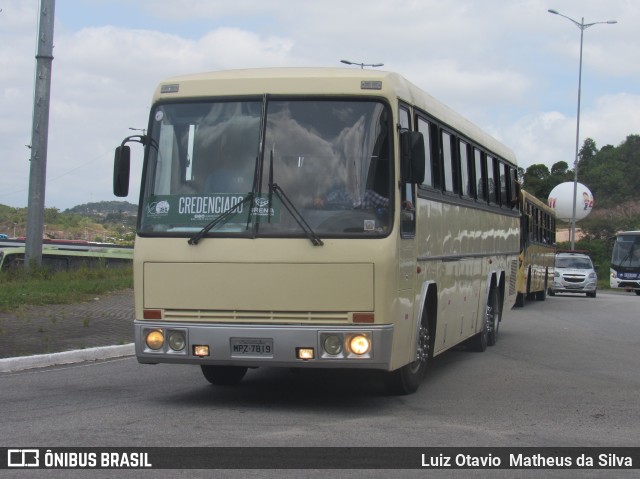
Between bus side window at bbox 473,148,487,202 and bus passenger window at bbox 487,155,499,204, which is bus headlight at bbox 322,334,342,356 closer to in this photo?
bus side window at bbox 473,148,487,202

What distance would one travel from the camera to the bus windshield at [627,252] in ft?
156

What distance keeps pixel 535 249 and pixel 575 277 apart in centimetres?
971

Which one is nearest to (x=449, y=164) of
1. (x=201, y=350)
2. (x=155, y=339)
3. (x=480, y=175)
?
(x=480, y=175)

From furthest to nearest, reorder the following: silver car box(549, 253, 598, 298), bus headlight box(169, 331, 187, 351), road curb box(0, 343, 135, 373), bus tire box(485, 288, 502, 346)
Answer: silver car box(549, 253, 598, 298) < bus tire box(485, 288, 502, 346) < road curb box(0, 343, 135, 373) < bus headlight box(169, 331, 187, 351)

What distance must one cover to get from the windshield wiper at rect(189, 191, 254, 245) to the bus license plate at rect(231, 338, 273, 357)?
3.09ft

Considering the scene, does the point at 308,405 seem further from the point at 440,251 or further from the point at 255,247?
the point at 440,251

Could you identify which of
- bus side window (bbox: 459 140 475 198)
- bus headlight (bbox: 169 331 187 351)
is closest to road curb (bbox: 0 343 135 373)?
bus headlight (bbox: 169 331 187 351)

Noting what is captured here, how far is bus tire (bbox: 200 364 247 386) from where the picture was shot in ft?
34.8

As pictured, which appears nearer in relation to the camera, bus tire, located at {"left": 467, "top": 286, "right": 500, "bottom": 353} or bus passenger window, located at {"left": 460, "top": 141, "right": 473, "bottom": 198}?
bus passenger window, located at {"left": 460, "top": 141, "right": 473, "bottom": 198}

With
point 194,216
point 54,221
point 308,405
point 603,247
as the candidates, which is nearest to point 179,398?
point 308,405

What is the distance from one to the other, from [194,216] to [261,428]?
2072 millimetres

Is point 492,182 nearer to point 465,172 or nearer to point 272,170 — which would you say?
point 465,172

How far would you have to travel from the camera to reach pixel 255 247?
28.9 feet

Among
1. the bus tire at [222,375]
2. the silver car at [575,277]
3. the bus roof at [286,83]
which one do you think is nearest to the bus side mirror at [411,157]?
the bus roof at [286,83]
